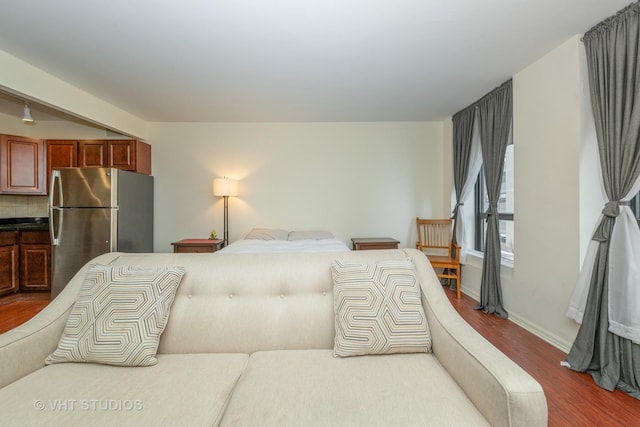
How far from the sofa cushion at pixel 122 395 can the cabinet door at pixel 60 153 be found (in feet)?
13.2

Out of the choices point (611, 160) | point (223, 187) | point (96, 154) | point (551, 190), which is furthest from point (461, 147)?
point (96, 154)

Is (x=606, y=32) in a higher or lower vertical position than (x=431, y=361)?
higher

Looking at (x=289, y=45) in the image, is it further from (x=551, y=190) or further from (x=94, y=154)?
(x=94, y=154)

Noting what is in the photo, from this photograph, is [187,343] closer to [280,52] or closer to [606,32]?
[280,52]

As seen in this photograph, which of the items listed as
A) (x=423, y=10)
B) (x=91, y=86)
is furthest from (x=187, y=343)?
(x=91, y=86)

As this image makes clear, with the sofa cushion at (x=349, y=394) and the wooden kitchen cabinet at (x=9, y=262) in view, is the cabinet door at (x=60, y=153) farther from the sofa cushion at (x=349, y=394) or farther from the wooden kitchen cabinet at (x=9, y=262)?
the sofa cushion at (x=349, y=394)

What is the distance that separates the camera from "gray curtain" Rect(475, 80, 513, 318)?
310cm

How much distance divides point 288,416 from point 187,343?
0.71 meters

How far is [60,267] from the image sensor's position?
346cm

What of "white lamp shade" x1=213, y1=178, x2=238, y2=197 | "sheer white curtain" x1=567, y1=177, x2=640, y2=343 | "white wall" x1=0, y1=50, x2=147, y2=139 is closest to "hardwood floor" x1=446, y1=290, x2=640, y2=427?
"sheer white curtain" x1=567, y1=177, x2=640, y2=343

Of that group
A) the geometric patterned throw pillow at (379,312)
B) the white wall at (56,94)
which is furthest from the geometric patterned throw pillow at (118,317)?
the white wall at (56,94)

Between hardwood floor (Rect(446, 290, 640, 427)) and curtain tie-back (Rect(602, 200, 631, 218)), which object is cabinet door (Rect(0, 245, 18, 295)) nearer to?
hardwood floor (Rect(446, 290, 640, 427))

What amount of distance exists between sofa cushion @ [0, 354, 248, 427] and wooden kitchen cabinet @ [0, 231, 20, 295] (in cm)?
359

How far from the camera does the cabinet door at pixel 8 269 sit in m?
3.50
